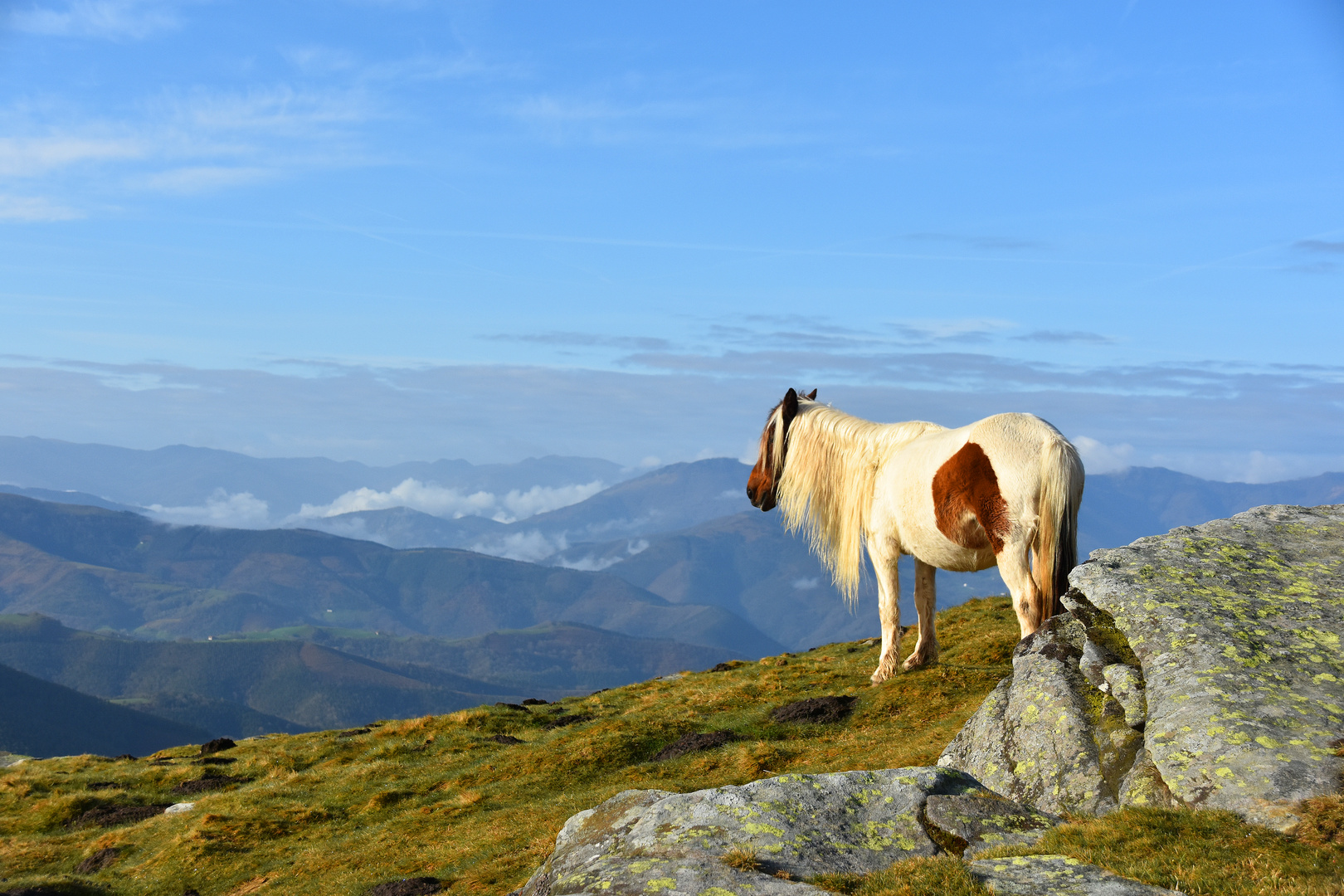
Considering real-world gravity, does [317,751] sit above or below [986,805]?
below

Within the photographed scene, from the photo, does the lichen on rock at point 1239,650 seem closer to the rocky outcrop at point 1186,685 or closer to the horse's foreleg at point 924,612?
the rocky outcrop at point 1186,685

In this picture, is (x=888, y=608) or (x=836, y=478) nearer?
(x=888, y=608)

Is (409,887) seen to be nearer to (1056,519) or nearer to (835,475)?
(835,475)

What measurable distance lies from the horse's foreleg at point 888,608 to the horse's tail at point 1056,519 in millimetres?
4164

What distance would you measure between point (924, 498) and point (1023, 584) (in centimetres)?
291

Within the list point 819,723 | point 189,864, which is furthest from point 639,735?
point 189,864

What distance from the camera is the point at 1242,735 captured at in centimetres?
1173

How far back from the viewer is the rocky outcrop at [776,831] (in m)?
10.3

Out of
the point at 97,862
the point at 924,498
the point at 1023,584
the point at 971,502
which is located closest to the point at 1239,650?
the point at 1023,584

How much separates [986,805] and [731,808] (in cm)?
330

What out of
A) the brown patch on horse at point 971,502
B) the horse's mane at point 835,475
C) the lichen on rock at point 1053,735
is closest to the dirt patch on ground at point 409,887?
the lichen on rock at point 1053,735

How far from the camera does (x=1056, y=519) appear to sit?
1905 centimetres

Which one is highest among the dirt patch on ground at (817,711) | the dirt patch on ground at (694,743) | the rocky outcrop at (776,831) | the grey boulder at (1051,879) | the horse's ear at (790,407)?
the horse's ear at (790,407)

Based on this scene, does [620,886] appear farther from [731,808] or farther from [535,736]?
[535,736]
